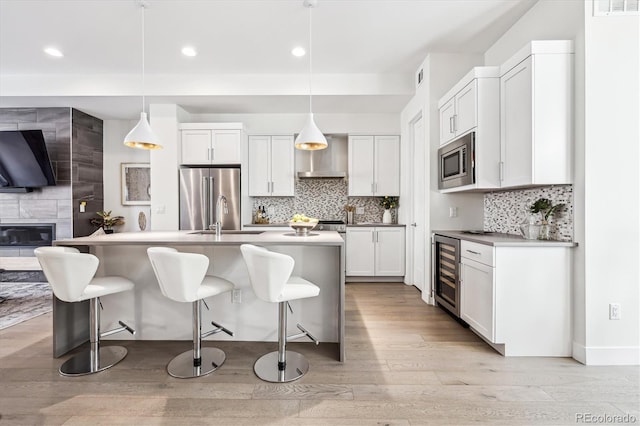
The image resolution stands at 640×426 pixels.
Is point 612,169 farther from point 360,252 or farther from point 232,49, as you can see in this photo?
point 232,49

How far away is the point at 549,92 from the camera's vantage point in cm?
236

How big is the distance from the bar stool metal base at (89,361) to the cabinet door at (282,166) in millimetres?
3186

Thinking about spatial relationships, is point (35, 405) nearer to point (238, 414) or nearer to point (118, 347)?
point (118, 347)

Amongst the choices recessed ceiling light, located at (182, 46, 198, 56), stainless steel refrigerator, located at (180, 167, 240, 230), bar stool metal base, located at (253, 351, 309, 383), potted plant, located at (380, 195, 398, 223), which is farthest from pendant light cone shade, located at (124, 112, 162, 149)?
potted plant, located at (380, 195, 398, 223)

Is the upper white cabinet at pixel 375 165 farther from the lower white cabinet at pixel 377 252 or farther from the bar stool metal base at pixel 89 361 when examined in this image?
the bar stool metal base at pixel 89 361

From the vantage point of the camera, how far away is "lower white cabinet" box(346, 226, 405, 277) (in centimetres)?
484

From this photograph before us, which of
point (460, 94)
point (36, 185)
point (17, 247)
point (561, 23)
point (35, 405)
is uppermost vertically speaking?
point (561, 23)

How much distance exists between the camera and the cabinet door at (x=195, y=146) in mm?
4730

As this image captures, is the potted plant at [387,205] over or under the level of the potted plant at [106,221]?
over

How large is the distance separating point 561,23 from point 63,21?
444 centimetres

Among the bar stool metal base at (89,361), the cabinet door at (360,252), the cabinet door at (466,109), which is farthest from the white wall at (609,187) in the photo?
the bar stool metal base at (89,361)

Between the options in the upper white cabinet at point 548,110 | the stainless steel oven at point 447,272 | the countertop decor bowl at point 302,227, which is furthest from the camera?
the stainless steel oven at point 447,272

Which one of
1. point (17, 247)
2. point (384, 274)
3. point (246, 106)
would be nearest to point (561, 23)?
point (384, 274)

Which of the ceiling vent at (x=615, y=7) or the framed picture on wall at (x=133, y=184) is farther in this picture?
the framed picture on wall at (x=133, y=184)
